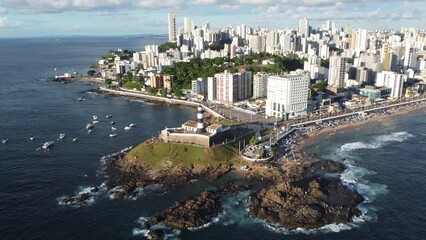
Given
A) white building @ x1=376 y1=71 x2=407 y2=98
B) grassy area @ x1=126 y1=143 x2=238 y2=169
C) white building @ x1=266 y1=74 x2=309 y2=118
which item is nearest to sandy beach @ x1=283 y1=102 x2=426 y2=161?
white building @ x1=376 y1=71 x2=407 y2=98

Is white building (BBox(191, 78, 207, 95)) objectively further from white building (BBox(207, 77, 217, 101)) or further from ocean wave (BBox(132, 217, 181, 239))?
ocean wave (BBox(132, 217, 181, 239))

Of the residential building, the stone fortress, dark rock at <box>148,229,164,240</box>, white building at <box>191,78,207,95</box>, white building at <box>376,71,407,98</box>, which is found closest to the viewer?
dark rock at <box>148,229,164,240</box>

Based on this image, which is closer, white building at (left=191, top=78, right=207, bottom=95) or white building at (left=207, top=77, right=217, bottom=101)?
white building at (left=207, top=77, right=217, bottom=101)

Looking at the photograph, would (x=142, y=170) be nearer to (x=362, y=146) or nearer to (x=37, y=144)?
(x=37, y=144)

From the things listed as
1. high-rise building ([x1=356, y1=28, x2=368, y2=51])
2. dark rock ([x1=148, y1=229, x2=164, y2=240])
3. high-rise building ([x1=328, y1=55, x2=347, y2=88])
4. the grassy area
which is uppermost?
high-rise building ([x1=356, y1=28, x2=368, y2=51])

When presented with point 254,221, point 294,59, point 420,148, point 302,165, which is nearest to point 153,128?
point 302,165

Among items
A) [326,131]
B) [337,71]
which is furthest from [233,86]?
[337,71]

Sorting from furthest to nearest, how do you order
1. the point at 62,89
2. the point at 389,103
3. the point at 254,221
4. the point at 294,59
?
the point at 294,59
the point at 62,89
the point at 389,103
the point at 254,221
